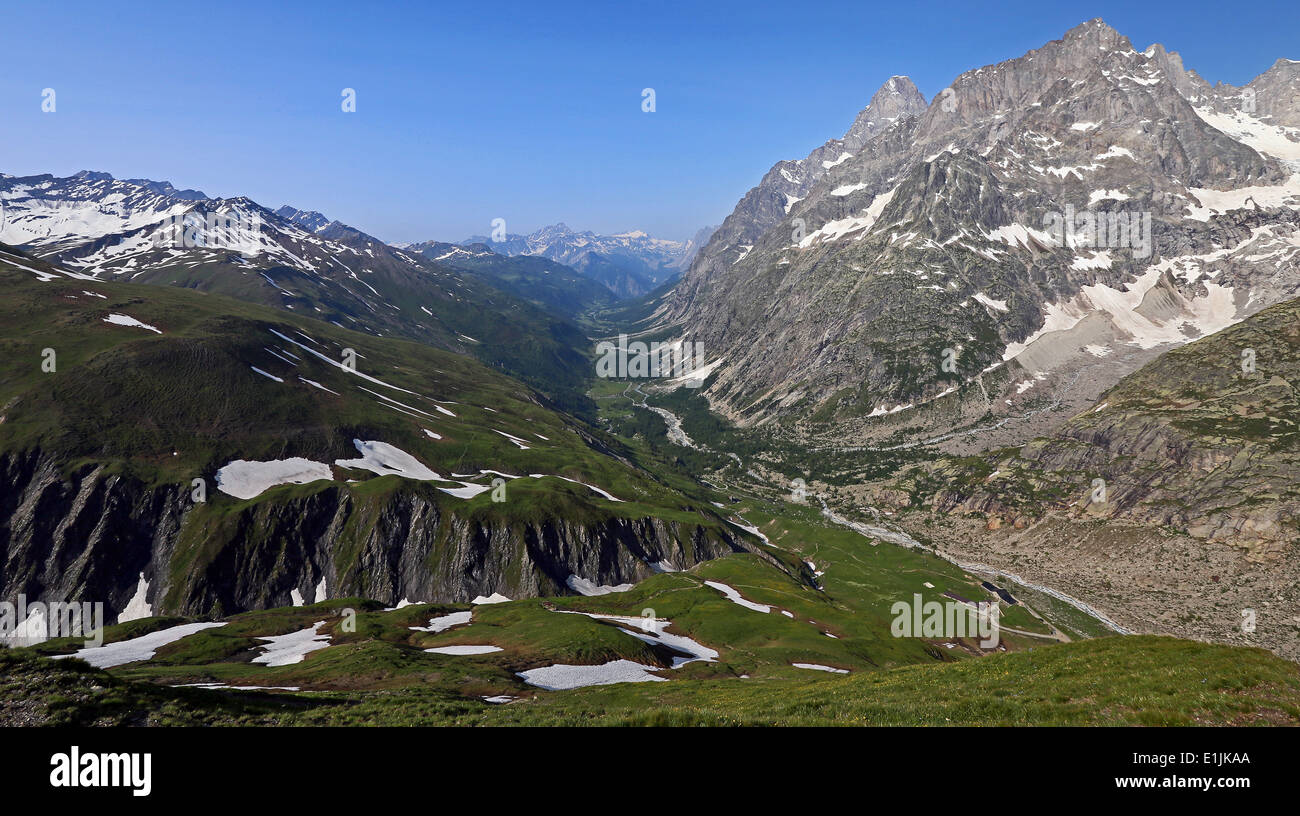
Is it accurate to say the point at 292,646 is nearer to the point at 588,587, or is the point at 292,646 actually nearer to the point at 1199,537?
the point at 588,587

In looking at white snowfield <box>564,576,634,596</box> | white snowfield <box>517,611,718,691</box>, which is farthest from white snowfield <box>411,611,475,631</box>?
white snowfield <box>564,576,634,596</box>

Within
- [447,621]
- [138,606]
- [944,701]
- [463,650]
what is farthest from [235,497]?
[944,701]

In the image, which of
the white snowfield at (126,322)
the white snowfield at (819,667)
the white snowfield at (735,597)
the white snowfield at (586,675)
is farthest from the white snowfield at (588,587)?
the white snowfield at (126,322)
